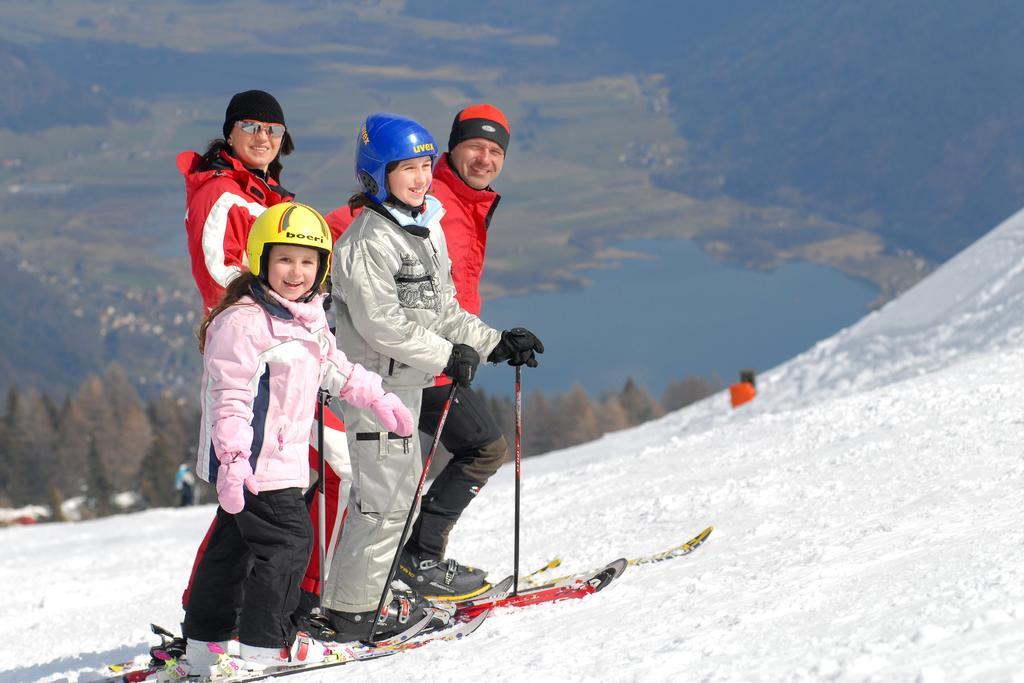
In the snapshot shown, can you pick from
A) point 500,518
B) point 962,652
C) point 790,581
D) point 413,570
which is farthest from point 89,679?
point 500,518

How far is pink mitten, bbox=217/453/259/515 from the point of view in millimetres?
3436

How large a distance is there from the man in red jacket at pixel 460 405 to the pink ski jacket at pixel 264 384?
833mm

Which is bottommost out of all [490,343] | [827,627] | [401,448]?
[827,627]

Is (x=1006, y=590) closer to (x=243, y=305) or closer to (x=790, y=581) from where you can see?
(x=790, y=581)

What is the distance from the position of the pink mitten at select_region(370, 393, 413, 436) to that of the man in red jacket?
1.42ft

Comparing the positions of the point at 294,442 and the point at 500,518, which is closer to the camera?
the point at 294,442

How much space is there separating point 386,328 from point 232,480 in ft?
2.69

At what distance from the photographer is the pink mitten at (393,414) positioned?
390 cm

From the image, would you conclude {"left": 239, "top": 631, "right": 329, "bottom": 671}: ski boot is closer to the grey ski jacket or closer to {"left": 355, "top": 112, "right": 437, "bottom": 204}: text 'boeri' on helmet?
the grey ski jacket

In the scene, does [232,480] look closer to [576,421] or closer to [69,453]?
[69,453]

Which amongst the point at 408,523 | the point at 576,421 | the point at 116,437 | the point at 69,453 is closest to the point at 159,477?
the point at 69,453

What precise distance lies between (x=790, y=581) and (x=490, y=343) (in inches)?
56.3

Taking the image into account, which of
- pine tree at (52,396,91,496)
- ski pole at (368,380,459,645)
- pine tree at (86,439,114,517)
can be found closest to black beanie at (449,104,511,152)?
ski pole at (368,380,459,645)

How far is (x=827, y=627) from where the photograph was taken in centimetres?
322
